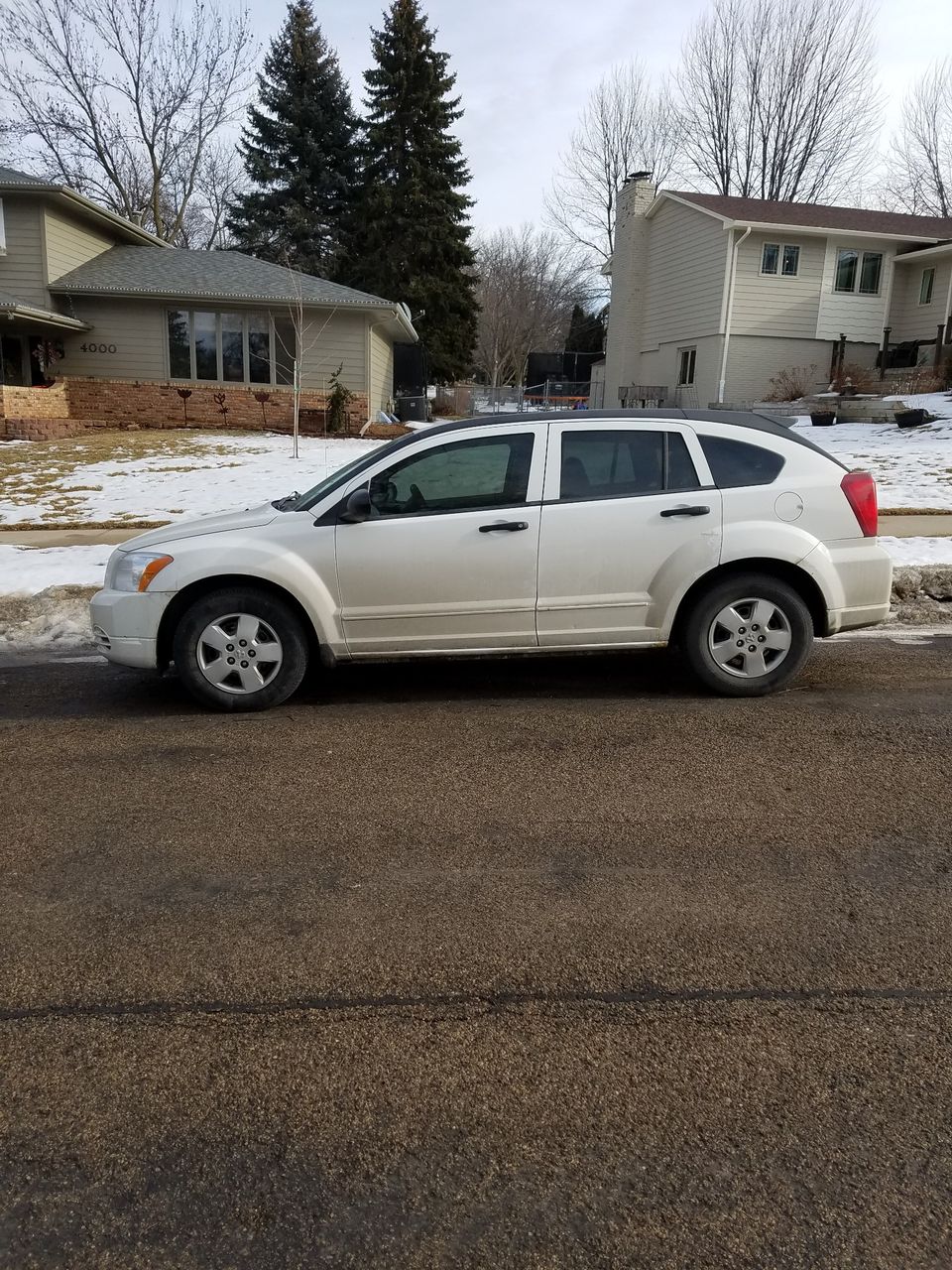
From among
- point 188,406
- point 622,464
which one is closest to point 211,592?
point 622,464

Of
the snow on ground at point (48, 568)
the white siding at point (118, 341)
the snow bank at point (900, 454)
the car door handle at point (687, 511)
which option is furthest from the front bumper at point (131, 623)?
the white siding at point (118, 341)

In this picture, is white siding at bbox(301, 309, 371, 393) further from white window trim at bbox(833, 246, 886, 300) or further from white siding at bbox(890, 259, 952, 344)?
white siding at bbox(890, 259, 952, 344)

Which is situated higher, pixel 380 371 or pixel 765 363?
pixel 765 363

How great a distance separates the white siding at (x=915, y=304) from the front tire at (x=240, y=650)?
28.6 metres

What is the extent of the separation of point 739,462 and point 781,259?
86.2 ft

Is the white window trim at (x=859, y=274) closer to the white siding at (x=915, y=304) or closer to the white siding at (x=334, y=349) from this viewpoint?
the white siding at (x=915, y=304)

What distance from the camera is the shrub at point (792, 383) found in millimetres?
28344

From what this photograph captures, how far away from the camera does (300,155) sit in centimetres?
4306

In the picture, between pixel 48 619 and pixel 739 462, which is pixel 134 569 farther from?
pixel 739 462

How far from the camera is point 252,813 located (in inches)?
161

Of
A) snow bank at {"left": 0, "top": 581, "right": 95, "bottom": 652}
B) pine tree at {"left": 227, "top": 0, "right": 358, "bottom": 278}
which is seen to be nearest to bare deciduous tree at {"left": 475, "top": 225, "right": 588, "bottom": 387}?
pine tree at {"left": 227, "top": 0, "right": 358, "bottom": 278}

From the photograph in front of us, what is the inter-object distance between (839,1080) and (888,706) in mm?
3548

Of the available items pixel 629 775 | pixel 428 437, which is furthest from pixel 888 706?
pixel 428 437

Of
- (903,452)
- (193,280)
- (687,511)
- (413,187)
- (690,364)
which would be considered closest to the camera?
(687,511)
